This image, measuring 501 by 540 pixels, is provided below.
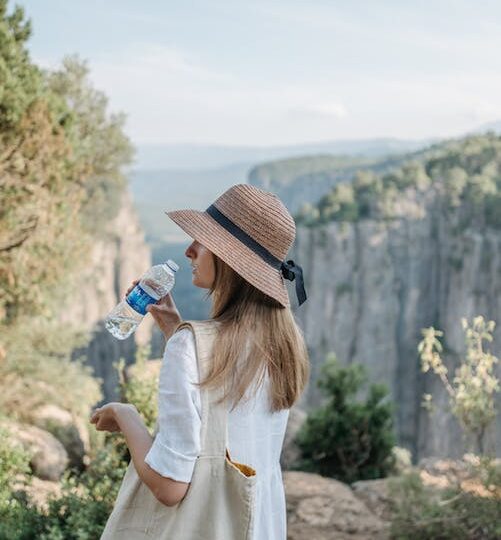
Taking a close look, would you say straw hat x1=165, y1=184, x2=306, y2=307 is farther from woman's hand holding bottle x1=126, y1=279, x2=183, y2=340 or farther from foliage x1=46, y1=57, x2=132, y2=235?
foliage x1=46, y1=57, x2=132, y2=235

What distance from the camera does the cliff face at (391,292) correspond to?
4297 centimetres

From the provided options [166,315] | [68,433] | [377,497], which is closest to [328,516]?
[377,497]

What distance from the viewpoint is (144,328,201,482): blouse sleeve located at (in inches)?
72.7

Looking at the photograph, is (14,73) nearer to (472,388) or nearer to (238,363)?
(472,388)

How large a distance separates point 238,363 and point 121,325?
97cm

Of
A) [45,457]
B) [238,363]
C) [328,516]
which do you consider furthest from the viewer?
[45,457]

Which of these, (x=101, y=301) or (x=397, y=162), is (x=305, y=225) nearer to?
(x=101, y=301)

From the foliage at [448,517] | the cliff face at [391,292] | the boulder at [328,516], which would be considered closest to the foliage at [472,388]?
the foliage at [448,517]

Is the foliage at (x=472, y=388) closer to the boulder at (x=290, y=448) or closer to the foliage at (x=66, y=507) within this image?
the foliage at (x=66, y=507)

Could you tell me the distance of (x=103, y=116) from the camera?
1614cm

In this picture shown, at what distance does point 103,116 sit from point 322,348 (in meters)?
30.8

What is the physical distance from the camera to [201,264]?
213cm

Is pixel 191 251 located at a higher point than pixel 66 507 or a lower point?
higher

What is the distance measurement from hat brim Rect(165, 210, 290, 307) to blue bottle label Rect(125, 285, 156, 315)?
336 millimetres
